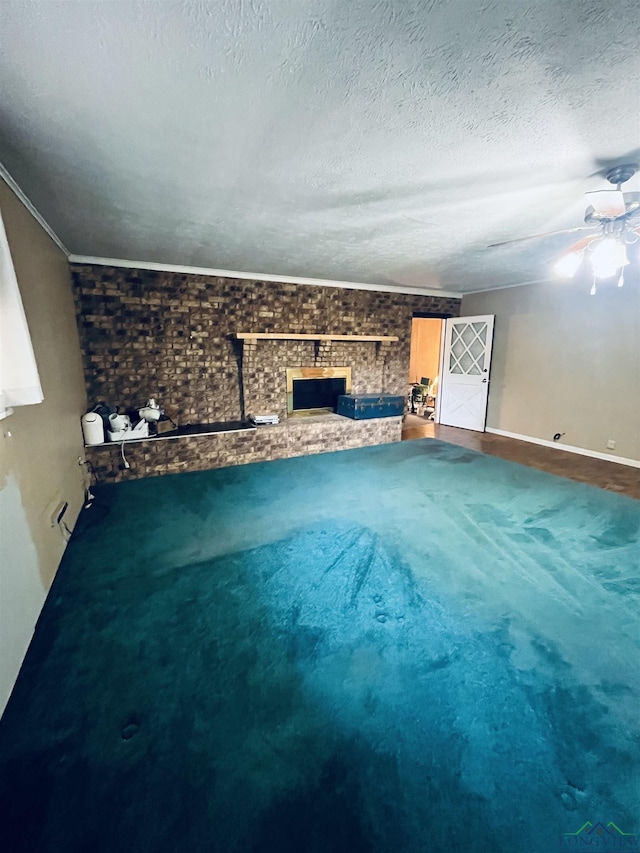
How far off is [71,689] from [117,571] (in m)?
0.83

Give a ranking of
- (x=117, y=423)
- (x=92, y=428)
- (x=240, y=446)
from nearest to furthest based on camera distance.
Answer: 1. (x=92, y=428)
2. (x=117, y=423)
3. (x=240, y=446)

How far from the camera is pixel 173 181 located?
203cm

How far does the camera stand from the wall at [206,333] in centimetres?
407

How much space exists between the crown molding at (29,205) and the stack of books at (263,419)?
2.67 meters

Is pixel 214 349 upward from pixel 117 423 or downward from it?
upward

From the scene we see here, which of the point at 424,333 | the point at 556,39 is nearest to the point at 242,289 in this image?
the point at 556,39

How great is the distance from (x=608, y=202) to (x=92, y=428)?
4.49 meters

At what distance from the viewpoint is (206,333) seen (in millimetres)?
4555

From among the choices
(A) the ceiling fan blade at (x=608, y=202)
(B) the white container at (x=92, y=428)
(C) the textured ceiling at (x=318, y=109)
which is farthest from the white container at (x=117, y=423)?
(A) the ceiling fan blade at (x=608, y=202)

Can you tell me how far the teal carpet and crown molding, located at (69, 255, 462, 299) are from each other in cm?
293

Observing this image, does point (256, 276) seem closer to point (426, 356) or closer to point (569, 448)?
point (569, 448)

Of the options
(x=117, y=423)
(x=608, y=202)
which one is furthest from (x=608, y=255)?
(x=117, y=423)

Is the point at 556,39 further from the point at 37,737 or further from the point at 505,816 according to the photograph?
the point at 37,737

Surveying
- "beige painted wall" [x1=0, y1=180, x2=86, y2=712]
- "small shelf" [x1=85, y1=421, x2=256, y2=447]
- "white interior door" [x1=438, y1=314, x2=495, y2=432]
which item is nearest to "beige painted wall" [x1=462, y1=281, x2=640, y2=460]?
"white interior door" [x1=438, y1=314, x2=495, y2=432]
